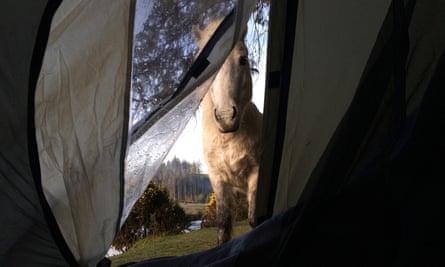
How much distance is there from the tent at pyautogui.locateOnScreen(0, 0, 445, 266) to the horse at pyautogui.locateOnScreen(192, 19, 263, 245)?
61.4 inches

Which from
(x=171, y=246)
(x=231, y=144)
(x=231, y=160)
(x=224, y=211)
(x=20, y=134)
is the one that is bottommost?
(x=171, y=246)

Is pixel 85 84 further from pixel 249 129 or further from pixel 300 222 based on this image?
pixel 249 129

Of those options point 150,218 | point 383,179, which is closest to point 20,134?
point 383,179

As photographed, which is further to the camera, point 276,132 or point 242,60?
point 242,60

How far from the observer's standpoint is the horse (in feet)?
8.96

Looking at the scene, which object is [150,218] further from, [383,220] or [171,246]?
[383,220]

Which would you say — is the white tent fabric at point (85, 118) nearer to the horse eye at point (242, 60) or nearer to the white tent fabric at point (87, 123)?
the white tent fabric at point (87, 123)

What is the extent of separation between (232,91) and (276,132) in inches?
66.6

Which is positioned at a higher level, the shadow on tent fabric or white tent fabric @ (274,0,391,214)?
white tent fabric @ (274,0,391,214)

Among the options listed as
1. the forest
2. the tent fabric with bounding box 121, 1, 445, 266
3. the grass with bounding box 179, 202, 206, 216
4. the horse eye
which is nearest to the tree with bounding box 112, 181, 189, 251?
the grass with bounding box 179, 202, 206, 216

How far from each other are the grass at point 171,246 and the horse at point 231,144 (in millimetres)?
276

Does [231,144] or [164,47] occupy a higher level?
[164,47]

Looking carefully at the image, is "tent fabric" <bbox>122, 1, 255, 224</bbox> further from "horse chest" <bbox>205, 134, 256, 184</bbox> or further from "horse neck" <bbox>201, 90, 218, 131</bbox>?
"horse neck" <bbox>201, 90, 218, 131</bbox>

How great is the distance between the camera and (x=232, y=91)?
2.73 m
